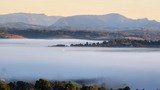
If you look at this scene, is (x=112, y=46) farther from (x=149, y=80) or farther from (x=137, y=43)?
(x=149, y=80)

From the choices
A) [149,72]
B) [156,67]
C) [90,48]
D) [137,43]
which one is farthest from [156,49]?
[149,72]

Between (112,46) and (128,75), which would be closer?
(128,75)

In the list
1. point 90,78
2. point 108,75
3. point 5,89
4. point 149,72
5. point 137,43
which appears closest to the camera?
point 5,89

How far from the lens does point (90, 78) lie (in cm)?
6688

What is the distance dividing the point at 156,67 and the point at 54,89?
5084 centimetres

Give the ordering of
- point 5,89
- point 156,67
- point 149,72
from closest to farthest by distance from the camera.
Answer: point 5,89 → point 149,72 → point 156,67

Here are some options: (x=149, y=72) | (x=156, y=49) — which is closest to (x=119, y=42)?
(x=156, y=49)

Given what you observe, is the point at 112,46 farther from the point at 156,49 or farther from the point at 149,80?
the point at 149,80

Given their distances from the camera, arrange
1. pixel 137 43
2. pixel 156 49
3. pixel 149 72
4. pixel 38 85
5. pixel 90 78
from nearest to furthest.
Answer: pixel 38 85, pixel 90 78, pixel 149 72, pixel 156 49, pixel 137 43

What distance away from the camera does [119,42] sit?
16150cm

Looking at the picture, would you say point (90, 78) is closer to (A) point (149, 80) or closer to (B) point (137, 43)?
(A) point (149, 80)

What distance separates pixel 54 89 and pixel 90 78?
2576cm

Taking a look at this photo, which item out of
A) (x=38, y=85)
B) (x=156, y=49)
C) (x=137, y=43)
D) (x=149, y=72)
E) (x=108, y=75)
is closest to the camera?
(x=38, y=85)

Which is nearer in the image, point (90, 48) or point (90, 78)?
point (90, 78)
